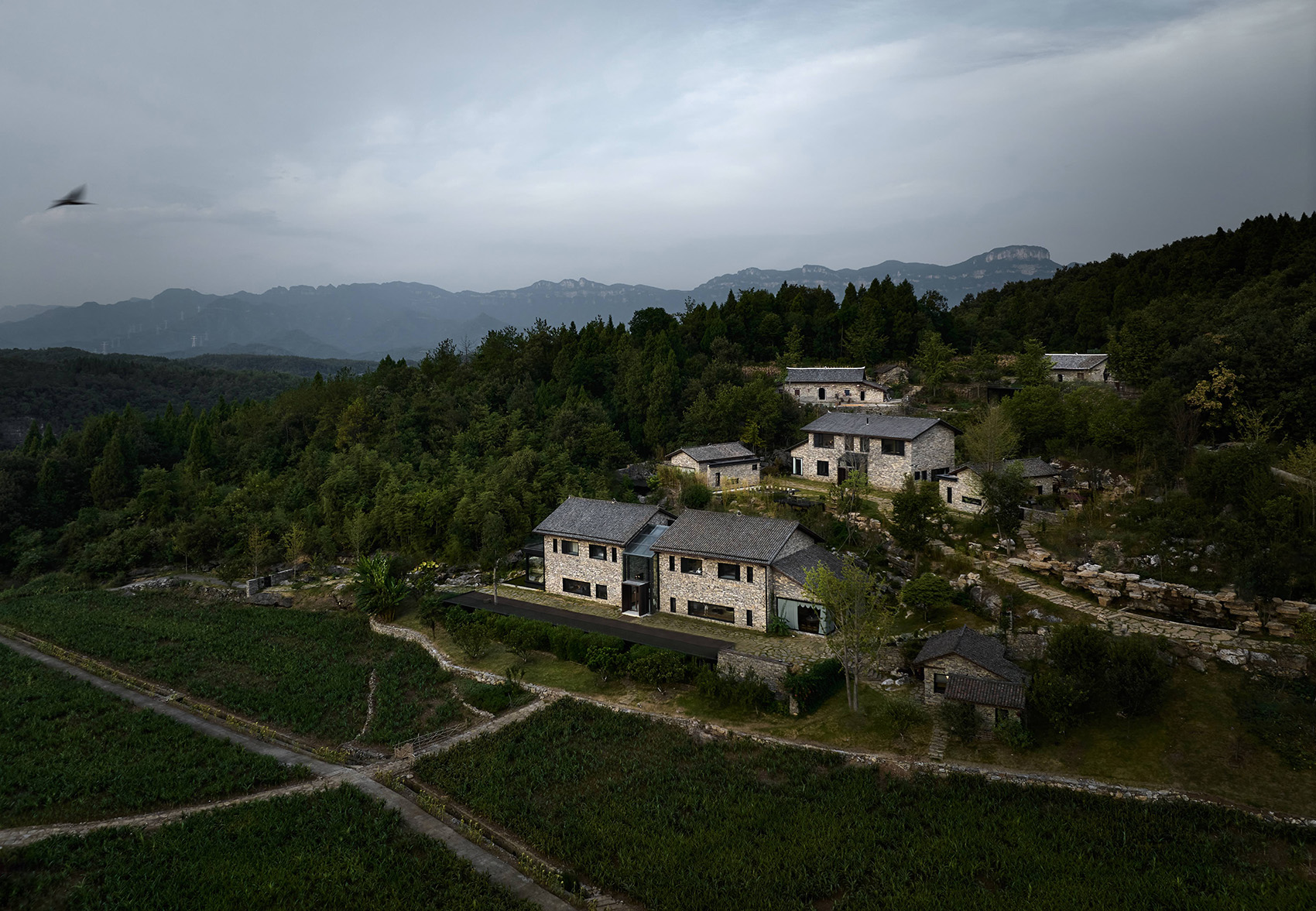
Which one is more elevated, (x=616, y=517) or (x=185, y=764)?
(x=616, y=517)

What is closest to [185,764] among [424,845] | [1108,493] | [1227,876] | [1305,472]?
[424,845]

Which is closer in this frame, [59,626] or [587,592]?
[587,592]

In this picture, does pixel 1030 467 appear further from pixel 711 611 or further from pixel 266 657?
pixel 266 657

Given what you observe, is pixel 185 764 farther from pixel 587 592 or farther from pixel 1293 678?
pixel 1293 678

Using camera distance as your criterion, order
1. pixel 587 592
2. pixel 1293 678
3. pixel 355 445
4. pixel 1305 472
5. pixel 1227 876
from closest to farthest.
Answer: pixel 1227 876, pixel 1293 678, pixel 1305 472, pixel 587 592, pixel 355 445

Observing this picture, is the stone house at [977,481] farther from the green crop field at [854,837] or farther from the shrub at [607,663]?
the shrub at [607,663]

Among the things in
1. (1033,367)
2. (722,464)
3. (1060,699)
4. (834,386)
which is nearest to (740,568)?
(1060,699)

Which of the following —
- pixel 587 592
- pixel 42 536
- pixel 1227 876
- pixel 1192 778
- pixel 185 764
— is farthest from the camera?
pixel 42 536
